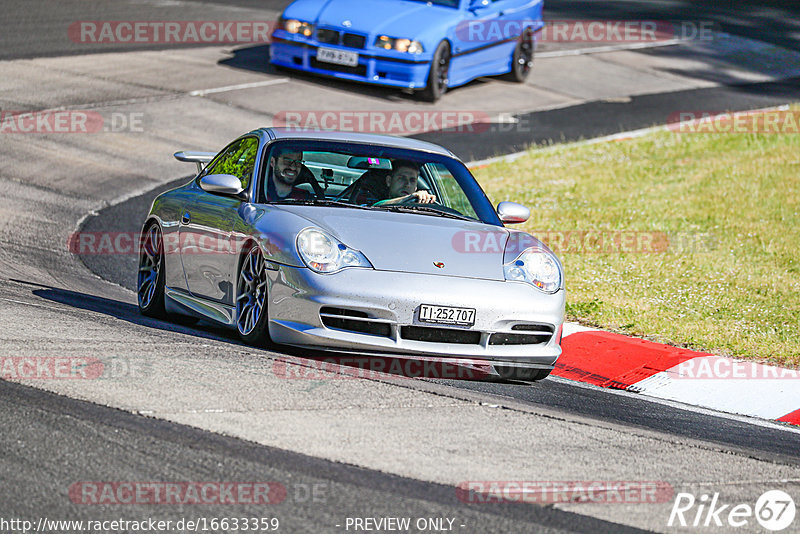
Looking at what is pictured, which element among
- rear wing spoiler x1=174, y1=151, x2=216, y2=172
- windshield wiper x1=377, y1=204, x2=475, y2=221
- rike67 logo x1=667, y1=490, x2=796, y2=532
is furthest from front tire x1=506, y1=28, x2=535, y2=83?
rike67 logo x1=667, y1=490, x2=796, y2=532

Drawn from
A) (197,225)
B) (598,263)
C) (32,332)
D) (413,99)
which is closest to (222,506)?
(32,332)

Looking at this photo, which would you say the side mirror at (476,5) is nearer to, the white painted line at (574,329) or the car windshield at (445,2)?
the car windshield at (445,2)

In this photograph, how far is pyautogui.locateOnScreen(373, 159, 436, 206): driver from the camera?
7.97 m

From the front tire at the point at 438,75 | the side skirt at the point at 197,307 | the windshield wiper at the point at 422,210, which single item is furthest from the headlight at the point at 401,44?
the windshield wiper at the point at 422,210

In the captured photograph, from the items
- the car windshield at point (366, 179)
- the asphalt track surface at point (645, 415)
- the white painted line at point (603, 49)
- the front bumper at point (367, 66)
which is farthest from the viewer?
the white painted line at point (603, 49)

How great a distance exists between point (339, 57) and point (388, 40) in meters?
0.74

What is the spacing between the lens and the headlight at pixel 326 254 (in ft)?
22.0

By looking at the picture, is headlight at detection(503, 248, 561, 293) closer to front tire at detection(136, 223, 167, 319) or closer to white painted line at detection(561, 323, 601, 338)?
white painted line at detection(561, 323, 601, 338)

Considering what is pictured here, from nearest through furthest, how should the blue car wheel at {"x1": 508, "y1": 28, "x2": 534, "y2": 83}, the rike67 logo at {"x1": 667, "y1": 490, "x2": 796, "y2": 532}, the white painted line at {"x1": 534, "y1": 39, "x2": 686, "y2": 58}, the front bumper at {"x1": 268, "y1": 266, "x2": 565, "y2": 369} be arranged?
the rike67 logo at {"x1": 667, "y1": 490, "x2": 796, "y2": 532} → the front bumper at {"x1": 268, "y1": 266, "x2": 565, "y2": 369} → the blue car wheel at {"x1": 508, "y1": 28, "x2": 534, "y2": 83} → the white painted line at {"x1": 534, "y1": 39, "x2": 686, "y2": 58}

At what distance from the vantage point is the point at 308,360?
674 centimetres

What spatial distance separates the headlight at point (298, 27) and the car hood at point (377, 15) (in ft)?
0.31

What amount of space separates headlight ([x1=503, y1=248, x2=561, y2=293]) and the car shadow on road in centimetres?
63

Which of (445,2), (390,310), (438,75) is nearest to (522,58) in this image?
(445,2)

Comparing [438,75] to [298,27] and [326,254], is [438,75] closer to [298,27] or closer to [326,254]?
[298,27]
